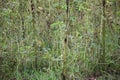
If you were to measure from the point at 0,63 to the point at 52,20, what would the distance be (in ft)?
3.37

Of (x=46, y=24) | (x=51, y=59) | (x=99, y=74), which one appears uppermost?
(x=46, y=24)

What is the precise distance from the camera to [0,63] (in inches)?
127

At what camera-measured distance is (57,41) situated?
3.42 metres

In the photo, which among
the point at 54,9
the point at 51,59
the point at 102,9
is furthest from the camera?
the point at 54,9

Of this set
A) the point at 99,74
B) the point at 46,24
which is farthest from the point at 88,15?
the point at 99,74

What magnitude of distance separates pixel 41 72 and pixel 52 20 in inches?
37.7

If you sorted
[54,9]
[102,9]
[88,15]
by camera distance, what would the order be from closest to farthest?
[102,9]
[88,15]
[54,9]

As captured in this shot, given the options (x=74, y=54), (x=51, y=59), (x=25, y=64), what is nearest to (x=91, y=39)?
(x=74, y=54)

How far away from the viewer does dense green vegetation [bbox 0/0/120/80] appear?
313cm

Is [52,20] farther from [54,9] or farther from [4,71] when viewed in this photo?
[4,71]

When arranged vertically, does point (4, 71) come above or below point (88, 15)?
below

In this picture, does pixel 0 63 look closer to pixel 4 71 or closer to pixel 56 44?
pixel 4 71

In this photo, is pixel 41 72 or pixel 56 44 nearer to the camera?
pixel 41 72

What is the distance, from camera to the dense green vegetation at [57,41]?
3131 mm
